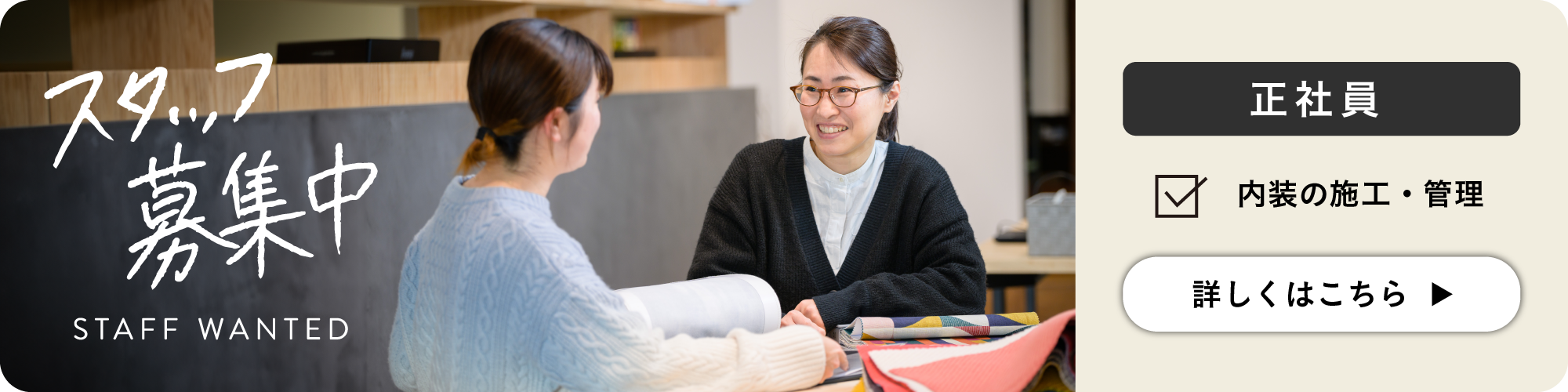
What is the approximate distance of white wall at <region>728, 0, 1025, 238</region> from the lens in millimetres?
1223

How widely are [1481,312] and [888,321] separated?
0.53 m

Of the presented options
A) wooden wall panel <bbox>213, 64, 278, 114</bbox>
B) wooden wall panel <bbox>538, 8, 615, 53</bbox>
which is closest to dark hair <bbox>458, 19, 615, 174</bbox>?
wooden wall panel <bbox>213, 64, 278, 114</bbox>

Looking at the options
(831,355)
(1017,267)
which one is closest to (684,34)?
(1017,267)

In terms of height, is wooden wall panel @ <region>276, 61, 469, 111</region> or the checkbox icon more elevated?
wooden wall panel @ <region>276, 61, 469, 111</region>

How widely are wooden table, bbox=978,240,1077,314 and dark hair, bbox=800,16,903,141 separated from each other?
138 cm

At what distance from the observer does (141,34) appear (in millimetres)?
1458

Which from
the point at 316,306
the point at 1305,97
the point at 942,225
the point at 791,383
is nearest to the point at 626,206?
the point at 316,306

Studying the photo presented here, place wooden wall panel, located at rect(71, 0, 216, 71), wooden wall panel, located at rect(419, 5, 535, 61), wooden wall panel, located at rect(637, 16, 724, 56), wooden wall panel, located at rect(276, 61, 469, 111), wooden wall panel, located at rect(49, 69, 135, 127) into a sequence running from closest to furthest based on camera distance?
wooden wall panel, located at rect(49, 69, 135, 127) < wooden wall panel, located at rect(71, 0, 216, 71) < wooden wall panel, located at rect(276, 61, 469, 111) < wooden wall panel, located at rect(419, 5, 535, 61) < wooden wall panel, located at rect(637, 16, 724, 56)

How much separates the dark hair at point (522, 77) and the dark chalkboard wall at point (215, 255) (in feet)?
2.25

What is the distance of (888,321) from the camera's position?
3.66 ft

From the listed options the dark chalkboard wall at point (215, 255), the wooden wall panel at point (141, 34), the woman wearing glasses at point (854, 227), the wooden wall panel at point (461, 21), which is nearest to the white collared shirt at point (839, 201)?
the woman wearing glasses at point (854, 227)

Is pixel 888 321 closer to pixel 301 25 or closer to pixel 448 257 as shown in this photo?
pixel 448 257

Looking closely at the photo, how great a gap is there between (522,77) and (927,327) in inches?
20.7

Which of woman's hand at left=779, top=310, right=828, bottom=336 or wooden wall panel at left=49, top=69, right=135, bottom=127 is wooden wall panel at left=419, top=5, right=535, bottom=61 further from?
woman's hand at left=779, top=310, right=828, bottom=336
